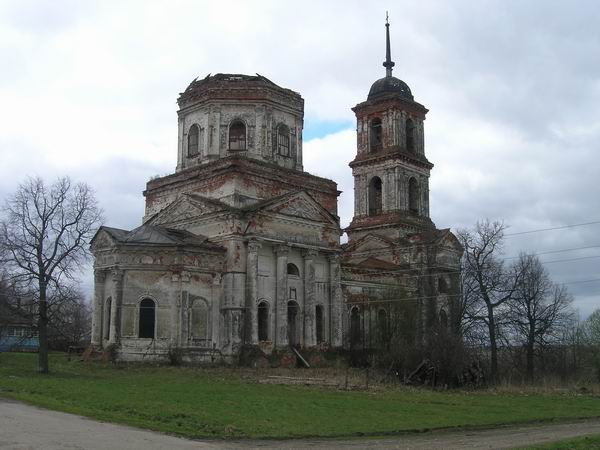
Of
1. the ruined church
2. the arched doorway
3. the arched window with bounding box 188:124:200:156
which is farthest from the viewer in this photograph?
the arched window with bounding box 188:124:200:156

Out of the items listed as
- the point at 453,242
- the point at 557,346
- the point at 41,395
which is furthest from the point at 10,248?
the point at 453,242

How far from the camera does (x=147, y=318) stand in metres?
31.6

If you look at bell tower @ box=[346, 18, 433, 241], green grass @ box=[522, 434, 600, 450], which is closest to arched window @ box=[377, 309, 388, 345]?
bell tower @ box=[346, 18, 433, 241]

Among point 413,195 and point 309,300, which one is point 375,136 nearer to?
point 413,195

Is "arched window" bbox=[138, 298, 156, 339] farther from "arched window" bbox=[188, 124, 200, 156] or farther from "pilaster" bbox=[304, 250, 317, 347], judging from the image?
"arched window" bbox=[188, 124, 200, 156]

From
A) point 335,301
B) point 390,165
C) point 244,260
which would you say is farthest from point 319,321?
point 390,165

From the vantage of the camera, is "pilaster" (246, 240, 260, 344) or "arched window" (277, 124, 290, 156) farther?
"arched window" (277, 124, 290, 156)

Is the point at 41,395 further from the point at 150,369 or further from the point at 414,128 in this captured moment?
the point at 414,128

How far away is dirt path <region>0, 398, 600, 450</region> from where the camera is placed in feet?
33.5

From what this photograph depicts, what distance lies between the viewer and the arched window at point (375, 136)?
4925 centimetres

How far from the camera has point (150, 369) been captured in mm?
28875

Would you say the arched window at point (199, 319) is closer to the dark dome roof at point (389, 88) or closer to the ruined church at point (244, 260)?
the ruined church at point (244, 260)

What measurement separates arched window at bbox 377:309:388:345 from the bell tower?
23.2 feet

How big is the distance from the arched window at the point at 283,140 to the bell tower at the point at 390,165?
11441mm
